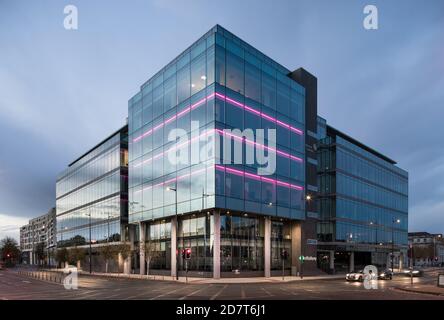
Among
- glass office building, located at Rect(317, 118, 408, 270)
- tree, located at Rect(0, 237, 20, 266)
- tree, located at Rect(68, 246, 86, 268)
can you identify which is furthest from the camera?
tree, located at Rect(0, 237, 20, 266)

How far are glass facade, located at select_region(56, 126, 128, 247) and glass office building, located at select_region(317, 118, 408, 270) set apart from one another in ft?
130

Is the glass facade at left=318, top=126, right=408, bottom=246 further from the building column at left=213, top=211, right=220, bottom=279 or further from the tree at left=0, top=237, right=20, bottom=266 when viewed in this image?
the tree at left=0, top=237, right=20, bottom=266

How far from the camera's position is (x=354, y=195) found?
86.5 metres

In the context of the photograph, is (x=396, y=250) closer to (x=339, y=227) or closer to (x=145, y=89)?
(x=339, y=227)

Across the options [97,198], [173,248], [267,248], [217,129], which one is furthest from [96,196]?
[217,129]

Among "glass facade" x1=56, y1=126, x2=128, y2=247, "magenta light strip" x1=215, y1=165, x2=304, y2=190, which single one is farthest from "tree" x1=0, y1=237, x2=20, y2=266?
"magenta light strip" x1=215, y1=165, x2=304, y2=190

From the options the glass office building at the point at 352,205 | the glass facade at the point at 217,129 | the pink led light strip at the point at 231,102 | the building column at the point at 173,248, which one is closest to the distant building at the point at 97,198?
the glass facade at the point at 217,129

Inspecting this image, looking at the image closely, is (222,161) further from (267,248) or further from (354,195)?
(354,195)

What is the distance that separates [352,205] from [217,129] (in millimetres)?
45569

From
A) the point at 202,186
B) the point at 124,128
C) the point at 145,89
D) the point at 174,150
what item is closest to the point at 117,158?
the point at 124,128

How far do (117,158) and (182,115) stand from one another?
94.1ft

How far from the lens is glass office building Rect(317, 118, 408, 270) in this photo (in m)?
81.4

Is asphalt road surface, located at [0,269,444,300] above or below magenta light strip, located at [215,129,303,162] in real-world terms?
below

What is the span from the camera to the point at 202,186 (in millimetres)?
53219
